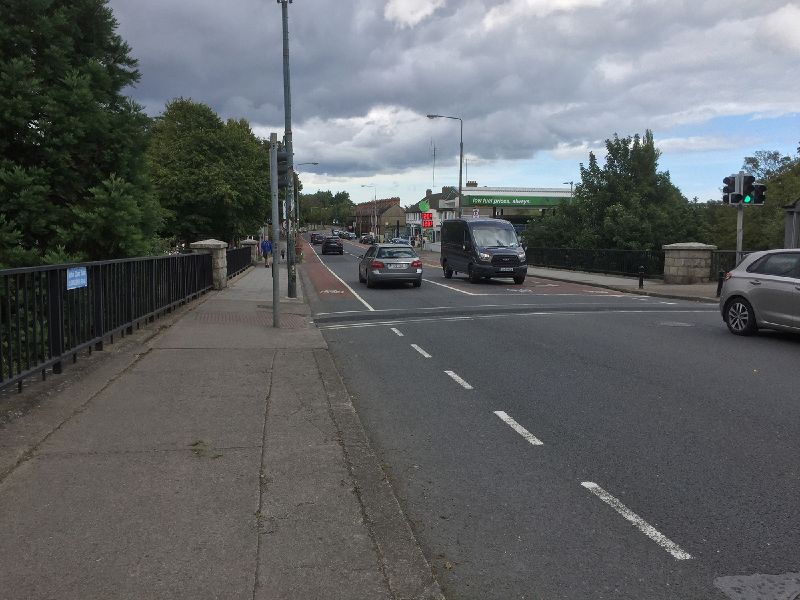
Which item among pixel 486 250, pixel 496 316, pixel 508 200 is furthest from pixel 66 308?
pixel 508 200

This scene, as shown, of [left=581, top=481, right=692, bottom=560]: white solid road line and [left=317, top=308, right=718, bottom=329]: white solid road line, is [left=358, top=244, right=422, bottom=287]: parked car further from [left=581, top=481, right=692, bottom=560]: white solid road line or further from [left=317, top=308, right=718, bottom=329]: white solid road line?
[left=581, top=481, right=692, bottom=560]: white solid road line

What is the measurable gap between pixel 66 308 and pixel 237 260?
896 inches

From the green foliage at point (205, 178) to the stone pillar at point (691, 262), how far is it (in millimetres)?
21775

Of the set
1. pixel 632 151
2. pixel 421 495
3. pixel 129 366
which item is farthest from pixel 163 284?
pixel 632 151

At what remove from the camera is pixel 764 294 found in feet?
37.2

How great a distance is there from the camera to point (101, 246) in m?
11.2

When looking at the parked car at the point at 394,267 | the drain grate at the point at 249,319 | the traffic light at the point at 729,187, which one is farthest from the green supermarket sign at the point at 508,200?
the drain grate at the point at 249,319

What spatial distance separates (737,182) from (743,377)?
11845mm

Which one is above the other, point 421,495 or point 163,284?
point 163,284

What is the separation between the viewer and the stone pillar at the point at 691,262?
78.8ft

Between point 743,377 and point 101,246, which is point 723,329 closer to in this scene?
point 743,377

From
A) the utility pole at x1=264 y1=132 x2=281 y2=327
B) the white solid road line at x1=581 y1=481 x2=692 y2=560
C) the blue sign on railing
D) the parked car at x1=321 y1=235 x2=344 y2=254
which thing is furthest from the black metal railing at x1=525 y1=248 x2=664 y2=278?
the parked car at x1=321 y1=235 x2=344 y2=254

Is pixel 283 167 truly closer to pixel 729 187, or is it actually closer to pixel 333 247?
pixel 729 187

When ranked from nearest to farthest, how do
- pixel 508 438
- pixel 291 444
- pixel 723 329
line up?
pixel 291 444
pixel 508 438
pixel 723 329
